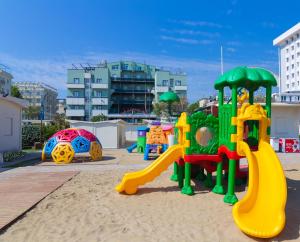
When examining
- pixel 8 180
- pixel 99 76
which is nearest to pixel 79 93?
pixel 99 76

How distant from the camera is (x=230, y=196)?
7.13 meters

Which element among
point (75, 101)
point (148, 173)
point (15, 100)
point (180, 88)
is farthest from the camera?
point (75, 101)

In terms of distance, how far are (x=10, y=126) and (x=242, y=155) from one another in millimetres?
14982

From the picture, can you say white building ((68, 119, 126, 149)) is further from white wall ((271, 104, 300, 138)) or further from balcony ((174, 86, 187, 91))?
balcony ((174, 86, 187, 91))

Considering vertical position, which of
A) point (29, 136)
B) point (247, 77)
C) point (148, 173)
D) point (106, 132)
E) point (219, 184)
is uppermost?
point (247, 77)

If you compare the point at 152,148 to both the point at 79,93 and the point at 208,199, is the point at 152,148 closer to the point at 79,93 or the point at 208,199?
the point at 208,199

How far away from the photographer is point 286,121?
71.9ft

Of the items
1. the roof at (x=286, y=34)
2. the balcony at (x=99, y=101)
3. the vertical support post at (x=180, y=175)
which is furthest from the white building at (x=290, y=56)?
the vertical support post at (x=180, y=175)

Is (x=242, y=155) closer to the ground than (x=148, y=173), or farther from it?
farther from it

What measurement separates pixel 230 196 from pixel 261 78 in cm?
285

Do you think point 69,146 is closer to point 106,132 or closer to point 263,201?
point 106,132

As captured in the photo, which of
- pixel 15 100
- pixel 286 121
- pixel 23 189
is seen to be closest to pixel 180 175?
pixel 23 189

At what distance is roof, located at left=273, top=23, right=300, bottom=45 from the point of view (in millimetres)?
85363

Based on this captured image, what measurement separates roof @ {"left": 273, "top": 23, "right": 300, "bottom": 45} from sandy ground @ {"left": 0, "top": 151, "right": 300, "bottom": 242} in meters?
89.0
